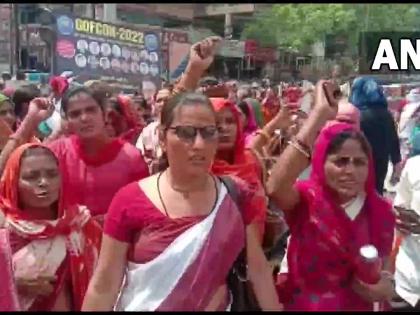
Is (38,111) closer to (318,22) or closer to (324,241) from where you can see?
(324,241)

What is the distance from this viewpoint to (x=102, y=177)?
380 cm

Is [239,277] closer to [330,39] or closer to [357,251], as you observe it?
[357,251]

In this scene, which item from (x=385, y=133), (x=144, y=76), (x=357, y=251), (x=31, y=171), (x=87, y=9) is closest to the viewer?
(x=357, y=251)

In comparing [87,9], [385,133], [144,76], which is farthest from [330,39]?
[385,133]

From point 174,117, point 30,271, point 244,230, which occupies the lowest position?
point 30,271

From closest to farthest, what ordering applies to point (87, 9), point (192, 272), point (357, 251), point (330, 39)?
point (192, 272), point (357, 251), point (87, 9), point (330, 39)

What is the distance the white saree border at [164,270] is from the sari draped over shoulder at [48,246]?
1.62 feet

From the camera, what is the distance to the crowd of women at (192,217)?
2676mm

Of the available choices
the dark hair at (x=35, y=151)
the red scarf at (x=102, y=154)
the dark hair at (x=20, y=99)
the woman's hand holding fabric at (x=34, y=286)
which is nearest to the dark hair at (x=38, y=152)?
the dark hair at (x=35, y=151)

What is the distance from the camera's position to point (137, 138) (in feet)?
18.9

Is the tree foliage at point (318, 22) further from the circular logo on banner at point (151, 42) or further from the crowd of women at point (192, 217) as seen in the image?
the crowd of women at point (192, 217)

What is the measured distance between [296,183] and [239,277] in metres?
0.47

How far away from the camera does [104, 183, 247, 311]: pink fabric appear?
2650mm

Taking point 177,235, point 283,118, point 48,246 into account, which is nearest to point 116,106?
point 283,118
